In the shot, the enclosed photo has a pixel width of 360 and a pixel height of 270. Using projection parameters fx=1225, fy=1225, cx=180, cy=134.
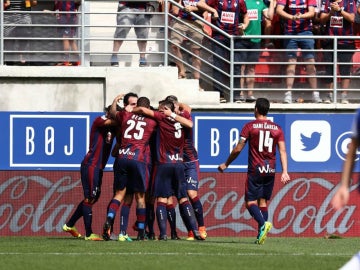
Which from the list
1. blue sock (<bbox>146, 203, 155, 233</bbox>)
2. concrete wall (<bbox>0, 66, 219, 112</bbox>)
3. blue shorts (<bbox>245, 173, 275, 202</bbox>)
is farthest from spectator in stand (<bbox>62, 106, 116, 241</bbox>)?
concrete wall (<bbox>0, 66, 219, 112</bbox>)

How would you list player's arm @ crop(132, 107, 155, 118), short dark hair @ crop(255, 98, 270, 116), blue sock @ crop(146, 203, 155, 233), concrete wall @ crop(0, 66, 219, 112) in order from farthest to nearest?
concrete wall @ crop(0, 66, 219, 112)
blue sock @ crop(146, 203, 155, 233)
player's arm @ crop(132, 107, 155, 118)
short dark hair @ crop(255, 98, 270, 116)

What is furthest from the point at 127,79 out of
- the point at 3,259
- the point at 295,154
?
the point at 3,259

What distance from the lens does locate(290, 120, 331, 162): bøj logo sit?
22.0 meters

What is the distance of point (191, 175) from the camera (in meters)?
18.9

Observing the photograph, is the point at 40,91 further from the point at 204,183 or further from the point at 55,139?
the point at 204,183

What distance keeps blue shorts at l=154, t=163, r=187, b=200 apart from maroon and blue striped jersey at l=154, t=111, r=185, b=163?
0.09m

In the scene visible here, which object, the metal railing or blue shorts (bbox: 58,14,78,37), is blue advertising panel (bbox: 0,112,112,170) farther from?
blue shorts (bbox: 58,14,78,37)

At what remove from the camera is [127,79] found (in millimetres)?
21828

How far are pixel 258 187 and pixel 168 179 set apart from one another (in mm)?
1458

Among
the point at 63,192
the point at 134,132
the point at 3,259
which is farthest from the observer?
the point at 63,192

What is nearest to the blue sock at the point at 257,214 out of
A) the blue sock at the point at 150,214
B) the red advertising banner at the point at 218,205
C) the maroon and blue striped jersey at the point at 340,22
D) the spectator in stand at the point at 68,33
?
the blue sock at the point at 150,214

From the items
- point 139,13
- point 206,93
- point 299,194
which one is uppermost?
point 139,13

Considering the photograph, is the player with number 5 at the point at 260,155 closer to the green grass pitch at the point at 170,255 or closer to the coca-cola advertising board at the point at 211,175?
the green grass pitch at the point at 170,255

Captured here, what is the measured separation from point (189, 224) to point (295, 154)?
416cm
